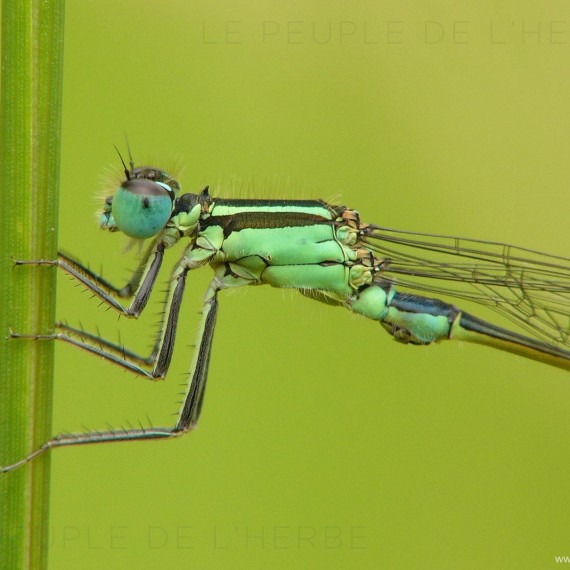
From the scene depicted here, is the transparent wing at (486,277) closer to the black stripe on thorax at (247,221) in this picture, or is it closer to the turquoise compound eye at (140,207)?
the black stripe on thorax at (247,221)

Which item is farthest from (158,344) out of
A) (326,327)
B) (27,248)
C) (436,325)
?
(326,327)

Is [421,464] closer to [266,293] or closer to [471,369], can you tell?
[471,369]

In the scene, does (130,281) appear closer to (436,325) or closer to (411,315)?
(411,315)

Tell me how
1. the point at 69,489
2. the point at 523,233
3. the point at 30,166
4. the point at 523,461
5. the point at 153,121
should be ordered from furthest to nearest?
Result: the point at 523,233 → the point at 523,461 → the point at 153,121 → the point at 69,489 → the point at 30,166

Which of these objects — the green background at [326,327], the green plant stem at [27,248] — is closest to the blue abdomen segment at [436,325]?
the green background at [326,327]

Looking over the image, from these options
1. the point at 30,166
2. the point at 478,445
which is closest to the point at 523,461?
the point at 478,445

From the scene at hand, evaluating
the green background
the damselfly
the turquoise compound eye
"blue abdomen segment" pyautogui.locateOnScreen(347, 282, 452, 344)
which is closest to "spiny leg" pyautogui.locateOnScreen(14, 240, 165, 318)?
the damselfly

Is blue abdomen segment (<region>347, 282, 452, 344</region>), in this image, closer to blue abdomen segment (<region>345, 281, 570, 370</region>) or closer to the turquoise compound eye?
blue abdomen segment (<region>345, 281, 570, 370</region>)
